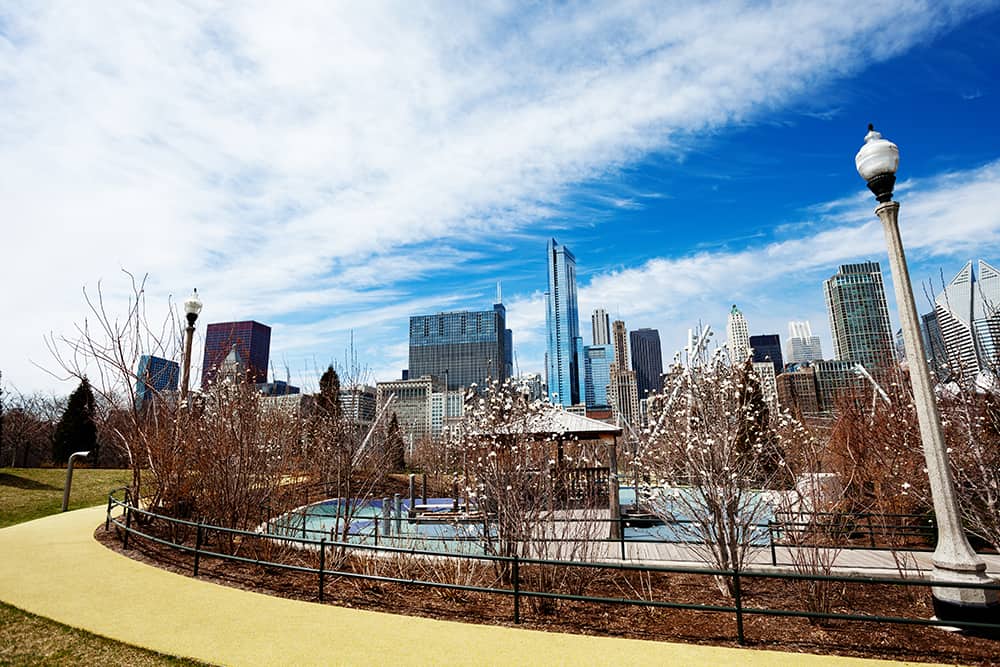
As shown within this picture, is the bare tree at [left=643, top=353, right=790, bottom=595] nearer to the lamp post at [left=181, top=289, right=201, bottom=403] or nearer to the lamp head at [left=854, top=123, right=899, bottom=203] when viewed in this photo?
the lamp head at [left=854, top=123, right=899, bottom=203]

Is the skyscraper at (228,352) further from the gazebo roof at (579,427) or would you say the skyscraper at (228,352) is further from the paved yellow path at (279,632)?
the gazebo roof at (579,427)

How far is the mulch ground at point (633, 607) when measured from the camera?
5156 mm

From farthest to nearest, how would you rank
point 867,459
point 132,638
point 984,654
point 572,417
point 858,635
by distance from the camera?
point 572,417 < point 867,459 < point 858,635 < point 132,638 < point 984,654

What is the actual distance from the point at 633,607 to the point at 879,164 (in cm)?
631

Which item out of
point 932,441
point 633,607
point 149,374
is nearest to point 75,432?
point 149,374

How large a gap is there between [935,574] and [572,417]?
8.98 meters

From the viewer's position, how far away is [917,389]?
232 inches

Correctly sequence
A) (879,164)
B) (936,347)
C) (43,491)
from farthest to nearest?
(43,491) < (936,347) < (879,164)

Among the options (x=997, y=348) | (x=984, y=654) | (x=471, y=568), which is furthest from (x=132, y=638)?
(x=997, y=348)

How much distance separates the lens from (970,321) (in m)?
10.0

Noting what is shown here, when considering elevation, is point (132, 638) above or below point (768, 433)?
below

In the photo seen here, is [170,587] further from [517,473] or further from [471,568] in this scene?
[517,473]

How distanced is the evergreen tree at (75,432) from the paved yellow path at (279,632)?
86.2 feet

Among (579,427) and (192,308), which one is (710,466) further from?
(192,308)
